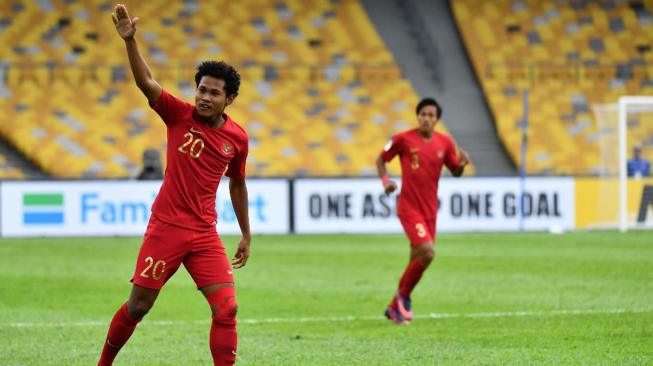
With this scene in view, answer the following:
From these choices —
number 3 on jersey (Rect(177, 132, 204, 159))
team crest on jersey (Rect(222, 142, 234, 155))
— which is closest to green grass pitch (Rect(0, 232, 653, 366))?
team crest on jersey (Rect(222, 142, 234, 155))

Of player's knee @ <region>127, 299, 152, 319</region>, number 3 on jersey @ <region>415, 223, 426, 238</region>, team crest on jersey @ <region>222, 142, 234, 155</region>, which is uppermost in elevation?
team crest on jersey @ <region>222, 142, 234, 155</region>

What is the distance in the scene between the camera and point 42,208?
83.5 feet

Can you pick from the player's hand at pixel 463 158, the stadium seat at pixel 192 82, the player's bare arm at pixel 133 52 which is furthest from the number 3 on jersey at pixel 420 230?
the stadium seat at pixel 192 82

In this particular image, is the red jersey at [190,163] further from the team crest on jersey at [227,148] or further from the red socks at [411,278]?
the red socks at [411,278]

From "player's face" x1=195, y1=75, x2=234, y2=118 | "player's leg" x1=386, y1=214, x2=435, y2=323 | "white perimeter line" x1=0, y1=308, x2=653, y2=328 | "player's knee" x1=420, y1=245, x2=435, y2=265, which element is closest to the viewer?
"player's face" x1=195, y1=75, x2=234, y2=118

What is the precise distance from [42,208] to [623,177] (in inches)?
464

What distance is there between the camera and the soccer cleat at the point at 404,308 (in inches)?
461

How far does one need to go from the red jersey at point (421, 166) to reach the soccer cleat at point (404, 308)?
847 millimetres

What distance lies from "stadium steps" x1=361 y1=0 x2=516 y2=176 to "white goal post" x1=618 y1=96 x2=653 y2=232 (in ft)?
20.6

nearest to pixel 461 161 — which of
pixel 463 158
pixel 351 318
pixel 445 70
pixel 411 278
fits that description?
pixel 463 158

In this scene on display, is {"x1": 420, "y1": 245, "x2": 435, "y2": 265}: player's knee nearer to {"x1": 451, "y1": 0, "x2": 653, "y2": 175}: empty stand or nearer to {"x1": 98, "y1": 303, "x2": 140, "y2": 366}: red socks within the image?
{"x1": 98, "y1": 303, "x2": 140, "y2": 366}: red socks

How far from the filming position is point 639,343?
388 inches

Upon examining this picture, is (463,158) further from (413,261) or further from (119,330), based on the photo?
(119,330)

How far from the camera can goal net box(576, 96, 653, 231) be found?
88.3 ft
